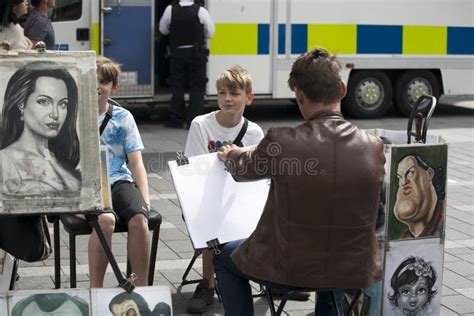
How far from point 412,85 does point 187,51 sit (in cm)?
350

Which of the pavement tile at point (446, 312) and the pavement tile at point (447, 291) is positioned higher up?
the pavement tile at point (447, 291)

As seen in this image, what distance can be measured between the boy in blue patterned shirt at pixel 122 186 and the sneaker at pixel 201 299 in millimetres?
416

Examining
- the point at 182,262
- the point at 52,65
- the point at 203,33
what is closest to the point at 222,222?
the point at 52,65

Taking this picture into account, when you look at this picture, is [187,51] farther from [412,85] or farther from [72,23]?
[412,85]

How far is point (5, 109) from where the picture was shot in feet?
12.2

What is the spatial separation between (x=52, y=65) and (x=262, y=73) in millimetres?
8361

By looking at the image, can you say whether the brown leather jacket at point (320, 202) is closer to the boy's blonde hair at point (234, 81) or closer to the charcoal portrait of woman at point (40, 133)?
the charcoal portrait of woman at point (40, 133)

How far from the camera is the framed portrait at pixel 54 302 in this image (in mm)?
3713

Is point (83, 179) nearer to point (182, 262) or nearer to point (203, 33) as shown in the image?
point (182, 262)

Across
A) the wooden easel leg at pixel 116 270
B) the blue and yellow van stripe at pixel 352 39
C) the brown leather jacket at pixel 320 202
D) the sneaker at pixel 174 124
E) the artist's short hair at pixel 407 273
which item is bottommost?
the artist's short hair at pixel 407 273

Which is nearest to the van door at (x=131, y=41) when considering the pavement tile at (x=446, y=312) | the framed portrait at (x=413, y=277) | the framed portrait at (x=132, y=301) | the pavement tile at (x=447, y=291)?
the pavement tile at (x=447, y=291)

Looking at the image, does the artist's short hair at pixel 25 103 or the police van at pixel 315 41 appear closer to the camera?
the artist's short hair at pixel 25 103

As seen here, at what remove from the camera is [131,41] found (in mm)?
11594

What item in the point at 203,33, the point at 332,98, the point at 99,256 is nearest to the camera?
the point at 332,98
